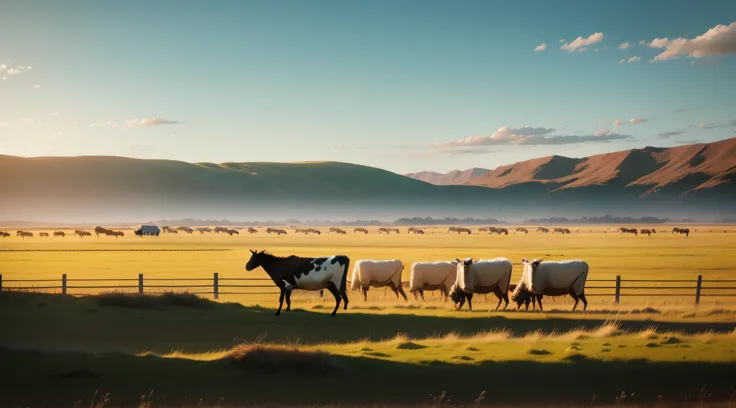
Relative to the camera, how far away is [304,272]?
85.9ft

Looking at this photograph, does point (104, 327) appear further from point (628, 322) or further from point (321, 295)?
point (628, 322)

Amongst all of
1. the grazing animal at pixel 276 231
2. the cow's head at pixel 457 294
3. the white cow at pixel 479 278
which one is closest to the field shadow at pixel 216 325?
the cow's head at pixel 457 294

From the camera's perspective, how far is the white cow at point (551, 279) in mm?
29125

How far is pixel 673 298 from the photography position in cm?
3500

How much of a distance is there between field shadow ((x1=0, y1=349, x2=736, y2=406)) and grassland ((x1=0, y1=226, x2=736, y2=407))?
1.6 inches

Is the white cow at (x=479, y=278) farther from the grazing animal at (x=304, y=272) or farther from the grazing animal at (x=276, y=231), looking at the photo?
the grazing animal at (x=276, y=231)

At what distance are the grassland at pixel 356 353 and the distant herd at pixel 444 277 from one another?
93 cm

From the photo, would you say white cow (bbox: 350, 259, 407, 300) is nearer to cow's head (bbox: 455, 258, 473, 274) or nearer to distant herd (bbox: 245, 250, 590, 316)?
distant herd (bbox: 245, 250, 590, 316)

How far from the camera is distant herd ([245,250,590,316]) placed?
2630 centimetres

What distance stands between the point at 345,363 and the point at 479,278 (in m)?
14.4

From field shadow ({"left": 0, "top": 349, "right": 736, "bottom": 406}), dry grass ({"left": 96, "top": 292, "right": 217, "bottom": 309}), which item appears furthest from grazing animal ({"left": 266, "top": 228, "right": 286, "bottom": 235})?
field shadow ({"left": 0, "top": 349, "right": 736, "bottom": 406})

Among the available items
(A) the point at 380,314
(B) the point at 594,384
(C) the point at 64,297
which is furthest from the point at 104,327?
(B) the point at 594,384

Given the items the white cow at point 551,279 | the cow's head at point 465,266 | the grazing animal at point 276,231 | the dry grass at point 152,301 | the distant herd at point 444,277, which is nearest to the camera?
the dry grass at point 152,301

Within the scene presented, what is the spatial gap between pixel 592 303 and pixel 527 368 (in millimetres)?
17574
